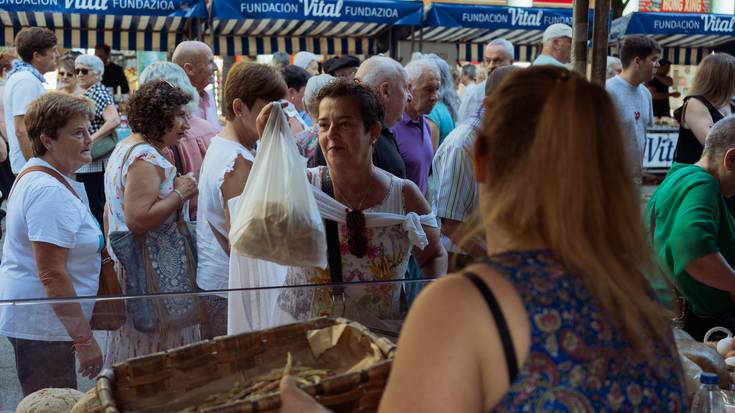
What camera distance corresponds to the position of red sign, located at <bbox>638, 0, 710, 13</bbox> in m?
22.9

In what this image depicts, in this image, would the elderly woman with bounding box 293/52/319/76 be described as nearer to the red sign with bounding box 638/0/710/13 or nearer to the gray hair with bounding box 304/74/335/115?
the gray hair with bounding box 304/74/335/115

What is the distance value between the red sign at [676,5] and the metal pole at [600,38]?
2081 cm

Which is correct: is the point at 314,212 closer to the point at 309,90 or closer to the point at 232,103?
the point at 232,103

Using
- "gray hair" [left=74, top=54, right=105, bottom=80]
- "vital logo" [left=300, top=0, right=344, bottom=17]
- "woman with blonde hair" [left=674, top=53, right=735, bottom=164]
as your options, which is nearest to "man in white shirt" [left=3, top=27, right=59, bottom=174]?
"gray hair" [left=74, top=54, right=105, bottom=80]

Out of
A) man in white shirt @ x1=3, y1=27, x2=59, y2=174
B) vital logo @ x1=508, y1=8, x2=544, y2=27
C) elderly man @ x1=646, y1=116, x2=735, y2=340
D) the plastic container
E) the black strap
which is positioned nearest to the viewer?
the plastic container

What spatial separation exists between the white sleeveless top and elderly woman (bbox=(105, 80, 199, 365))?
0.73ft

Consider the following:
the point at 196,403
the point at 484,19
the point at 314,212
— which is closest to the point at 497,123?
the point at 196,403

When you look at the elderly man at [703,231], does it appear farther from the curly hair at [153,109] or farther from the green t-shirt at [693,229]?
the curly hair at [153,109]

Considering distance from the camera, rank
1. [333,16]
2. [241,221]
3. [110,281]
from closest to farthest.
Result: [241,221] < [110,281] < [333,16]

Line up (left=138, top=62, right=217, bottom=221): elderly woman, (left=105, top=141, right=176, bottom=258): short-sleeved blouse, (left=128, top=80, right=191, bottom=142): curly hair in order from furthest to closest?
(left=138, top=62, right=217, bottom=221): elderly woman < (left=128, top=80, right=191, bottom=142): curly hair < (left=105, top=141, right=176, bottom=258): short-sleeved blouse

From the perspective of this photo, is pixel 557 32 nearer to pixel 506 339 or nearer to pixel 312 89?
pixel 312 89

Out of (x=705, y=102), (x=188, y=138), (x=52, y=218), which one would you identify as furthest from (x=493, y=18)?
(x=52, y=218)

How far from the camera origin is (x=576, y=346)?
47.5 inches

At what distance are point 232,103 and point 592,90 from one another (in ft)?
8.25
